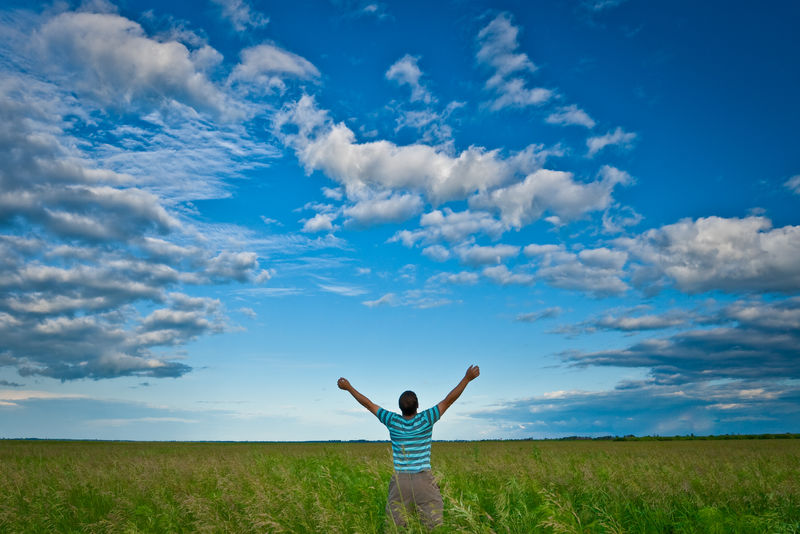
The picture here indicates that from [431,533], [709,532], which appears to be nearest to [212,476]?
[431,533]

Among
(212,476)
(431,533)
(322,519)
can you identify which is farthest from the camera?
(212,476)

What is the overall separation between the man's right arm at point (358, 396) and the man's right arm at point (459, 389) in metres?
0.97

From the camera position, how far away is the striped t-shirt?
6520 millimetres

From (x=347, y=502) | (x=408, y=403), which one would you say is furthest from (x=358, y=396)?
(x=347, y=502)

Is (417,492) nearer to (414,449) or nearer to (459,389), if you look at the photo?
(414,449)

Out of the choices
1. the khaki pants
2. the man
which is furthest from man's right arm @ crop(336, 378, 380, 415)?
the khaki pants

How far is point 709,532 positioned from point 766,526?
126 centimetres

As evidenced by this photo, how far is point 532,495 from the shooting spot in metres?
11.4

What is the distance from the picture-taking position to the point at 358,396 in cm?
738

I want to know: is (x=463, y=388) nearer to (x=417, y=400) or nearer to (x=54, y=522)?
(x=417, y=400)

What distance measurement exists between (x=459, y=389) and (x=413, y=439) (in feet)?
2.86

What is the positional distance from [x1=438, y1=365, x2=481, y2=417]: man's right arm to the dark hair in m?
0.34

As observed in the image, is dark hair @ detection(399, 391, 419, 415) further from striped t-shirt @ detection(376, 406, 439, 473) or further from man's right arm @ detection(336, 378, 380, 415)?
man's right arm @ detection(336, 378, 380, 415)

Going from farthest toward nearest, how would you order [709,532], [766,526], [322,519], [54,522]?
[54,522], [766,526], [709,532], [322,519]
